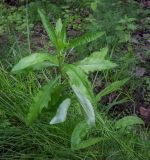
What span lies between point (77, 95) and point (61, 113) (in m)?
0.13

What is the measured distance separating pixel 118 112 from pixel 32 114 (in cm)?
110

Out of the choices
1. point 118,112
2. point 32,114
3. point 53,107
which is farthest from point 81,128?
point 118,112

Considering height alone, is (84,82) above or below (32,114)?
above

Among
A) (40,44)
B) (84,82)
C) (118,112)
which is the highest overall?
(84,82)

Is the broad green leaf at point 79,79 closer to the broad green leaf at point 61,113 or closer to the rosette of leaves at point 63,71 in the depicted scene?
the rosette of leaves at point 63,71

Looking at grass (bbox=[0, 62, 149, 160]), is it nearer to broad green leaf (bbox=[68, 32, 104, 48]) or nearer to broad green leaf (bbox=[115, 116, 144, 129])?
broad green leaf (bbox=[115, 116, 144, 129])

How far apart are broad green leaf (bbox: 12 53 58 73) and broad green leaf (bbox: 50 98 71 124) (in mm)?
189

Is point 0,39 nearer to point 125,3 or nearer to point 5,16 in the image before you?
point 5,16

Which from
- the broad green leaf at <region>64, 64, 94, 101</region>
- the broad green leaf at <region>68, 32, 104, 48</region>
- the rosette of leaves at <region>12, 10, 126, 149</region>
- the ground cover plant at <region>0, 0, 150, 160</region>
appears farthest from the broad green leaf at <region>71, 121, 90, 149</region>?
the broad green leaf at <region>68, 32, 104, 48</region>

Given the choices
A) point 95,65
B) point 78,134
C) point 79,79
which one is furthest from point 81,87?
point 78,134

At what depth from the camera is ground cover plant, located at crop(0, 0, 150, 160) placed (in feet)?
5.82

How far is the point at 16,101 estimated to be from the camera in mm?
2262

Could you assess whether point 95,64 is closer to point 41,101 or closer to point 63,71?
point 63,71

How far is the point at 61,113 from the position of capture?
179cm
